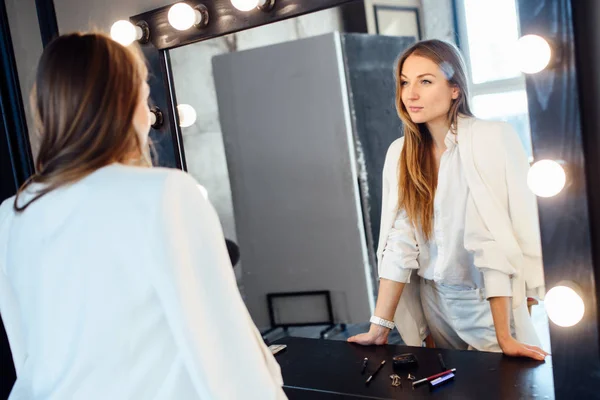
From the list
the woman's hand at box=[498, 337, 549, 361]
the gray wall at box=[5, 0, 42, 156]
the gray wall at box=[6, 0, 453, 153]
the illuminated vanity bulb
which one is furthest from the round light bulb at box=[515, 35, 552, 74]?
the gray wall at box=[5, 0, 42, 156]

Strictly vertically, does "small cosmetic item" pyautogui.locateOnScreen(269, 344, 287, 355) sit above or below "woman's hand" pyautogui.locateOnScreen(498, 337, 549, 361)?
below

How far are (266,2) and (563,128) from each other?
0.60 meters

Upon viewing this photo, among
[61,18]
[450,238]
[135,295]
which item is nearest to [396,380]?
[450,238]

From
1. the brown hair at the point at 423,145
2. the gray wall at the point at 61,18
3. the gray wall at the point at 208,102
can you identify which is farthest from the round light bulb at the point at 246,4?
the brown hair at the point at 423,145

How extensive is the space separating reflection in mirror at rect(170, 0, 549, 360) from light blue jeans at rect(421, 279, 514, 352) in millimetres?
11

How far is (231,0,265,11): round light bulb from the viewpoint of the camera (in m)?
1.14

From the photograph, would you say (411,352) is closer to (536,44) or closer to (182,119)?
(536,44)

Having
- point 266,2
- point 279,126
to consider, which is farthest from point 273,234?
point 266,2

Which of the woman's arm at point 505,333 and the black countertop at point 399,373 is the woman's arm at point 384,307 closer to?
the black countertop at point 399,373

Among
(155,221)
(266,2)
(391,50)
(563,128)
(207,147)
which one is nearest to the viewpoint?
(155,221)

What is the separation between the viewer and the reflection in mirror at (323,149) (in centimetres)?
90

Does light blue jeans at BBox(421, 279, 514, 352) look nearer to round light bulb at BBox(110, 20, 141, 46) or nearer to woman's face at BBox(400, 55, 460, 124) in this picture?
woman's face at BBox(400, 55, 460, 124)

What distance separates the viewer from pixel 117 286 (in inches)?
24.0

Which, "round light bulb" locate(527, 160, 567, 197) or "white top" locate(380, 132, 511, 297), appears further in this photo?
"white top" locate(380, 132, 511, 297)
